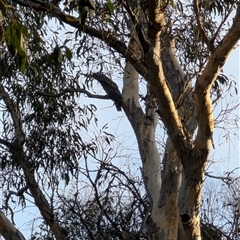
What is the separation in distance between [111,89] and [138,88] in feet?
0.71

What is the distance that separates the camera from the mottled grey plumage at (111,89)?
522 cm

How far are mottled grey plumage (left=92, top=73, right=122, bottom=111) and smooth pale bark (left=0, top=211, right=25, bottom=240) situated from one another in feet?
4.12

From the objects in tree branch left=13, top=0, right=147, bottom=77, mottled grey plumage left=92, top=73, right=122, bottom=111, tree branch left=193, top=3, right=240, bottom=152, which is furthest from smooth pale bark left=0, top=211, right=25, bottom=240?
tree branch left=193, top=3, right=240, bottom=152

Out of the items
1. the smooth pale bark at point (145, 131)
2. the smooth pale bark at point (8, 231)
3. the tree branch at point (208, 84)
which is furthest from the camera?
the smooth pale bark at point (8, 231)

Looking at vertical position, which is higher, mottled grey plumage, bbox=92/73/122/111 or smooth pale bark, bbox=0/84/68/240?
mottled grey plumage, bbox=92/73/122/111

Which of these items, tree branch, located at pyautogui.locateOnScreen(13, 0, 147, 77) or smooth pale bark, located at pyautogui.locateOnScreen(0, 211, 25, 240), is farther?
smooth pale bark, located at pyautogui.locateOnScreen(0, 211, 25, 240)

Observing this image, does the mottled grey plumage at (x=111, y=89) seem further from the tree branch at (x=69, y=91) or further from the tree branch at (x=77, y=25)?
the tree branch at (x=77, y=25)

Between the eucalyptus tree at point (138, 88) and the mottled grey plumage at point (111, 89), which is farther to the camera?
the mottled grey plumage at point (111, 89)

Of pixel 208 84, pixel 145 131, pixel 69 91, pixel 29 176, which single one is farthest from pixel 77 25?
pixel 29 176

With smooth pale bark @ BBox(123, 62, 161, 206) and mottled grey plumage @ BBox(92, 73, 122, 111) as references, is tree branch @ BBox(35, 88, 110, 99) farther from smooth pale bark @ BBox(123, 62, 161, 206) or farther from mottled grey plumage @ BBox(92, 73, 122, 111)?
smooth pale bark @ BBox(123, 62, 161, 206)

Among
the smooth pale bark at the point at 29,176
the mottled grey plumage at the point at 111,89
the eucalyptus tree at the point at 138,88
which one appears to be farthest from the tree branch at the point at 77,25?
the smooth pale bark at the point at 29,176

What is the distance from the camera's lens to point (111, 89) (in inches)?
206

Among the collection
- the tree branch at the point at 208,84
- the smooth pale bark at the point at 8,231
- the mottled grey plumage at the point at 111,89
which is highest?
the mottled grey plumage at the point at 111,89

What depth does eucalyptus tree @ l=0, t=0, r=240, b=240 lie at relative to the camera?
3416 mm
